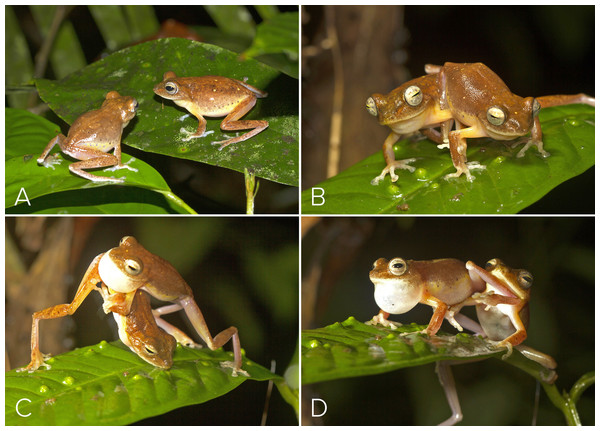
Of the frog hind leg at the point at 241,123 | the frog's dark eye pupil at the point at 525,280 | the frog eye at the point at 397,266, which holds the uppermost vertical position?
the frog hind leg at the point at 241,123

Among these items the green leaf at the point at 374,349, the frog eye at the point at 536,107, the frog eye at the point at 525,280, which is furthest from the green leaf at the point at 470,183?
the green leaf at the point at 374,349

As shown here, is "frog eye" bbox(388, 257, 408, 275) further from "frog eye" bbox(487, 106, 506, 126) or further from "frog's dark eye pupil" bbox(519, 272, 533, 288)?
"frog eye" bbox(487, 106, 506, 126)

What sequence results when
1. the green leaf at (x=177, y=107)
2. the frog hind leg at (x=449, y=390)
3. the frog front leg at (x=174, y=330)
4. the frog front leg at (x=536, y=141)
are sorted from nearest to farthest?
the frog front leg at (x=536, y=141)
the green leaf at (x=177, y=107)
the frog front leg at (x=174, y=330)
the frog hind leg at (x=449, y=390)

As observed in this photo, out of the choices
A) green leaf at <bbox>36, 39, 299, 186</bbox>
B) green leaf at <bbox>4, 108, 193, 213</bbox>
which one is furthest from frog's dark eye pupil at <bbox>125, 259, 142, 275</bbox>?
green leaf at <bbox>36, 39, 299, 186</bbox>

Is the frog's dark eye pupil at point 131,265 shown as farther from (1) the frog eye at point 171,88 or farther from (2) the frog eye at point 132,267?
(1) the frog eye at point 171,88

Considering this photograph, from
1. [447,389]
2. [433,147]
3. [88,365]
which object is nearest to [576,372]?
[447,389]

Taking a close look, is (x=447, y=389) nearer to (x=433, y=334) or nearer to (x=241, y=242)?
(x=433, y=334)
